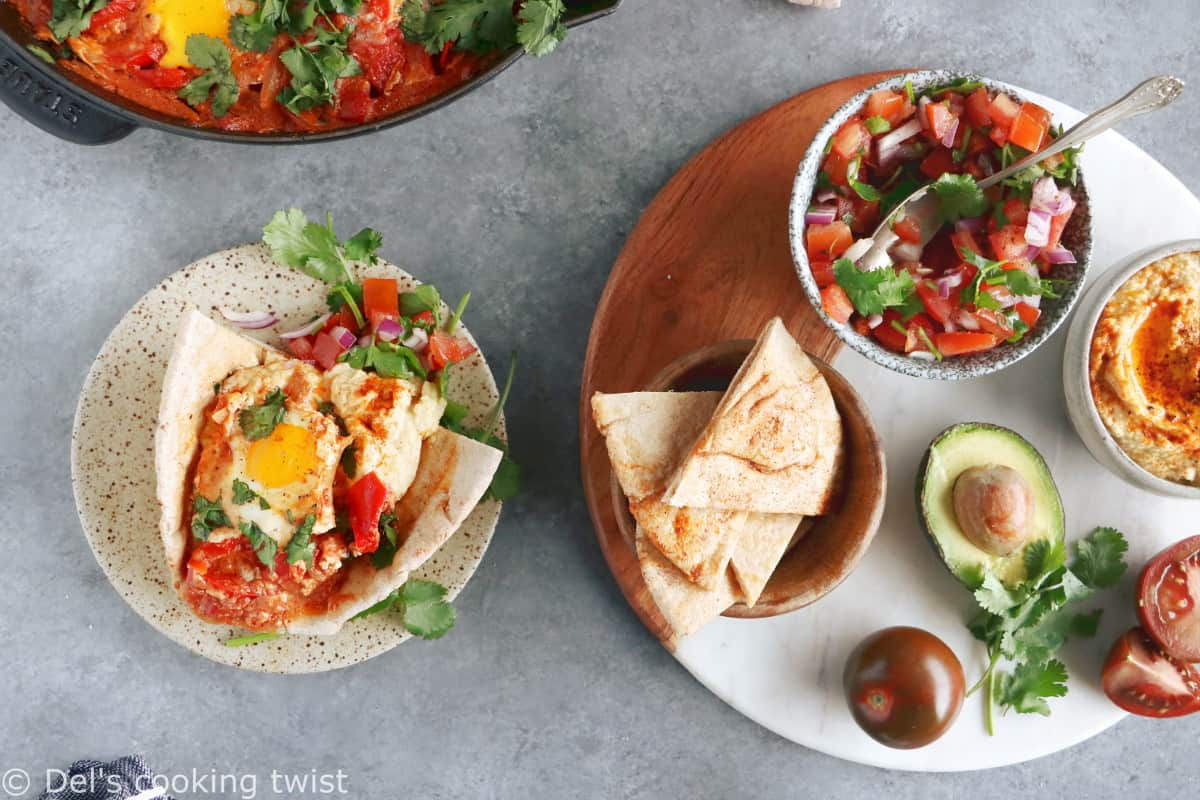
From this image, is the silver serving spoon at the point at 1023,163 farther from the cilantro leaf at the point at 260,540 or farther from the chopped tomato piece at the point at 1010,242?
the cilantro leaf at the point at 260,540

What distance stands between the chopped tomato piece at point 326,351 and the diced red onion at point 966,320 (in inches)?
65.1

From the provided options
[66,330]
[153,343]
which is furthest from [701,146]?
[66,330]

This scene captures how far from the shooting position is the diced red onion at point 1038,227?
2.50 m

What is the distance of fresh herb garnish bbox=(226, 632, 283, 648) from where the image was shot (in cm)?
275

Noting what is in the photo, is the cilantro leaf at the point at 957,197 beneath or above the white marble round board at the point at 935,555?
above

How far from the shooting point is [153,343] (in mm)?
2816

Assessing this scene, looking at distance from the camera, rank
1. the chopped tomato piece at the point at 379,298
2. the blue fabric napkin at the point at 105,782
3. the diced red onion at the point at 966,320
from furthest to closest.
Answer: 1. the blue fabric napkin at the point at 105,782
2. the chopped tomato piece at the point at 379,298
3. the diced red onion at the point at 966,320

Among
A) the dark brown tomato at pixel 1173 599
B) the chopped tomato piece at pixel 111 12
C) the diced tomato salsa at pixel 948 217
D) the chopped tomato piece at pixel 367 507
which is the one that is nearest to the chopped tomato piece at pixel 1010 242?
the diced tomato salsa at pixel 948 217

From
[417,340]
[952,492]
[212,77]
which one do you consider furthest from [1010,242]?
[212,77]

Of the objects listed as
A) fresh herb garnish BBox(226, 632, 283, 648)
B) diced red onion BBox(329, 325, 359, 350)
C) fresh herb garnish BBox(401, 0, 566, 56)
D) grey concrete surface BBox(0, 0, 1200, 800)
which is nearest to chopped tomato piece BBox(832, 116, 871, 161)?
grey concrete surface BBox(0, 0, 1200, 800)

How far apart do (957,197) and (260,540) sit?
1985mm

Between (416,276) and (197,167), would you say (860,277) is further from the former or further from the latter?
(197,167)

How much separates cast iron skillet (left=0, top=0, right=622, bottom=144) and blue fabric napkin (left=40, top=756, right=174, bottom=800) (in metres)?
1.90

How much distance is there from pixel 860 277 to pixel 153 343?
1.94m
